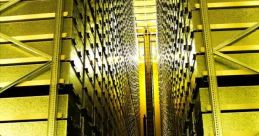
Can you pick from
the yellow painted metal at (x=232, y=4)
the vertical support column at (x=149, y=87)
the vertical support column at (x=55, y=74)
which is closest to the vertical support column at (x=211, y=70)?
the yellow painted metal at (x=232, y=4)

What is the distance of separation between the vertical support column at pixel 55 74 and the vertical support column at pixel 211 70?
8.27ft

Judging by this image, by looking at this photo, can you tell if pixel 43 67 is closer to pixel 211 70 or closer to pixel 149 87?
pixel 211 70

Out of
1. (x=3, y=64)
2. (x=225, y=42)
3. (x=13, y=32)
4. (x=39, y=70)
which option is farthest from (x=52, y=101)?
(x=225, y=42)

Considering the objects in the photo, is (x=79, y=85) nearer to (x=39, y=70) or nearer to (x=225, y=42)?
(x=39, y=70)

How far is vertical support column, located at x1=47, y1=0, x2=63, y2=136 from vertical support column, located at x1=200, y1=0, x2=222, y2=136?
99.3 inches

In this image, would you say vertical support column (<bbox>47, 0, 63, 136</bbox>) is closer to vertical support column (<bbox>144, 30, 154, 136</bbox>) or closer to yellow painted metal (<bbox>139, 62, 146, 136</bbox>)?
vertical support column (<bbox>144, 30, 154, 136</bbox>)

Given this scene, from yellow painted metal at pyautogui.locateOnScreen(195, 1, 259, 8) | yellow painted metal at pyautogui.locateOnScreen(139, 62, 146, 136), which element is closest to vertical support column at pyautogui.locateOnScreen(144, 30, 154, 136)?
yellow painted metal at pyautogui.locateOnScreen(139, 62, 146, 136)

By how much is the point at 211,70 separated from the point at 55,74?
260cm

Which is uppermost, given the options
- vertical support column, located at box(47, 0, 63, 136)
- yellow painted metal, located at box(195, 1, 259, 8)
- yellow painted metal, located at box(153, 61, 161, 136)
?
yellow painted metal, located at box(153, 61, 161, 136)

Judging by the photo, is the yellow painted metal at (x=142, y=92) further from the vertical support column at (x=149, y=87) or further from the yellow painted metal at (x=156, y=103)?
the yellow painted metal at (x=156, y=103)

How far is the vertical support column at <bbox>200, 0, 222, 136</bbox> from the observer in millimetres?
6992

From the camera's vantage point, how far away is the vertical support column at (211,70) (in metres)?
6.99

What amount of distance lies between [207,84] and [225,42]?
819 millimetres

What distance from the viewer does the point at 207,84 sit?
24.4ft
